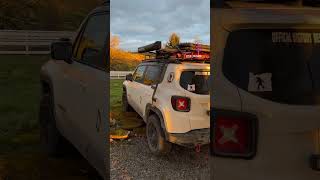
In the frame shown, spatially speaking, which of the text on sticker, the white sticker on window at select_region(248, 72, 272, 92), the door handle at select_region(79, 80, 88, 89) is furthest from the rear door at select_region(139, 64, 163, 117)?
the text on sticker

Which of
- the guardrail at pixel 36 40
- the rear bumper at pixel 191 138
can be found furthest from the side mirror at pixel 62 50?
the rear bumper at pixel 191 138

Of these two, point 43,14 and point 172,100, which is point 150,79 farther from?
point 43,14

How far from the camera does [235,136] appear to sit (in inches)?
70.6

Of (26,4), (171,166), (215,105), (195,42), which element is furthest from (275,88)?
(26,4)

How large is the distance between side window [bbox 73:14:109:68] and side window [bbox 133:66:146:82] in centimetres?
15

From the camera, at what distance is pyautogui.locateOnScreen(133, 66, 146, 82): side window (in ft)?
5.63

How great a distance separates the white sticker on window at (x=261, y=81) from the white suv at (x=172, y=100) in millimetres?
249

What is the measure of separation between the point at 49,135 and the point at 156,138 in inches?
26.6

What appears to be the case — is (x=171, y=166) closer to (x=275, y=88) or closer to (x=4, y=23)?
(x=275, y=88)

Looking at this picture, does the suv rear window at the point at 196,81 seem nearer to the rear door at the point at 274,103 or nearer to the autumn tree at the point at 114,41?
the rear door at the point at 274,103

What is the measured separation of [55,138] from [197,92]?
845mm

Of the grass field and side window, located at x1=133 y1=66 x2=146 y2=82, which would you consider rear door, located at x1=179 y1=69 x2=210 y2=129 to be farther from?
the grass field

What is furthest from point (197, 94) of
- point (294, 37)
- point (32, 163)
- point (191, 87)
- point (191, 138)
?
point (32, 163)

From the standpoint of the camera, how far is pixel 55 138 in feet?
6.86
